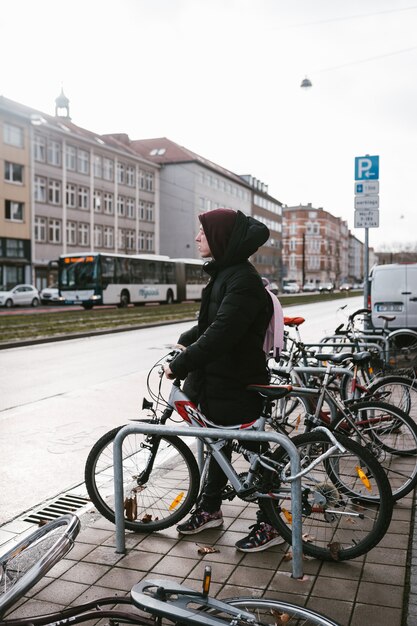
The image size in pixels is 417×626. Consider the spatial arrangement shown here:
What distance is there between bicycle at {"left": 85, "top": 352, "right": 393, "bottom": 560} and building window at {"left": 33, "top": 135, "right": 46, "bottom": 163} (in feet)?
167

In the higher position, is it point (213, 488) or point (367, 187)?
point (367, 187)

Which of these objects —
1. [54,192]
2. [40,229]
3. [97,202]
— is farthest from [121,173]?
[40,229]

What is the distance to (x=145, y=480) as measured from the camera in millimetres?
4492

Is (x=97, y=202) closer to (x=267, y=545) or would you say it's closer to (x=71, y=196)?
(x=71, y=196)

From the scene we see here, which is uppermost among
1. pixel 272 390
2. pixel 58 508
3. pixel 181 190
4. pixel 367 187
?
pixel 181 190

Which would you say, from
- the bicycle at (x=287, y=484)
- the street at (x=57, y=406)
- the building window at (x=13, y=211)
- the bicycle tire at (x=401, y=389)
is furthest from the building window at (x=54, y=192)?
the bicycle at (x=287, y=484)

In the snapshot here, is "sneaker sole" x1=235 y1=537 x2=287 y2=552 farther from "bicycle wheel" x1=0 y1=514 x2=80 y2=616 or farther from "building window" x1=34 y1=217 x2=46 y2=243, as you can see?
"building window" x1=34 y1=217 x2=46 y2=243

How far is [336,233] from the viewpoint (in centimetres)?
15962

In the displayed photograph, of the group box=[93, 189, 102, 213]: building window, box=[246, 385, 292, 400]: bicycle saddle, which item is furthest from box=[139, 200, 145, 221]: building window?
box=[246, 385, 292, 400]: bicycle saddle

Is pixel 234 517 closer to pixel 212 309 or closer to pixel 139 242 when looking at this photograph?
pixel 212 309

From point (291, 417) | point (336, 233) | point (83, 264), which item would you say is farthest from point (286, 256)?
point (291, 417)

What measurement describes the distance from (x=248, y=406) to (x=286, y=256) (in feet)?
454

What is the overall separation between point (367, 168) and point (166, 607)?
10815 millimetres

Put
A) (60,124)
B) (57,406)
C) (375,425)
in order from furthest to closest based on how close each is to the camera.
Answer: (60,124)
(57,406)
(375,425)
